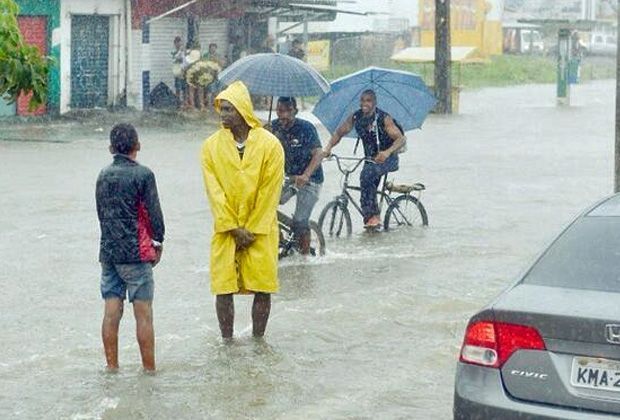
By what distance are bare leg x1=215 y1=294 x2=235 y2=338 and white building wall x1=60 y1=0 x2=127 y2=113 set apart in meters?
23.1

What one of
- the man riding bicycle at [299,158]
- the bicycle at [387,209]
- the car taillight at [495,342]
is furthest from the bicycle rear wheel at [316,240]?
the car taillight at [495,342]

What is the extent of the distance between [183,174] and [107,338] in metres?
12.4

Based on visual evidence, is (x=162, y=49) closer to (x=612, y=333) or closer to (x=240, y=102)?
(x=240, y=102)

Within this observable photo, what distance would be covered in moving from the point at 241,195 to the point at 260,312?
88cm

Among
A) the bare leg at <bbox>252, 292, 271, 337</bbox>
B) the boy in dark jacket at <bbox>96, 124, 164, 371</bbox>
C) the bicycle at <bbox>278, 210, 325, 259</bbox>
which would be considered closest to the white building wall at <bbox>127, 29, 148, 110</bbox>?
the bicycle at <bbox>278, 210, 325, 259</bbox>

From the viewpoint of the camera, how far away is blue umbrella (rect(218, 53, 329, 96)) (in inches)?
492

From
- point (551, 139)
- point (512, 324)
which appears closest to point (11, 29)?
point (512, 324)

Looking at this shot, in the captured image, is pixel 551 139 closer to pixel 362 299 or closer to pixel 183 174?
pixel 183 174

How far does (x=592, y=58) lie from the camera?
74.3 metres

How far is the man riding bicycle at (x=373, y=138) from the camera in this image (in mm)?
14898

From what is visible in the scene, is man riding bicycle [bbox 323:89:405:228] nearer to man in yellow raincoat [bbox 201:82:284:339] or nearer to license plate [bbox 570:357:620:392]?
man in yellow raincoat [bbox 201:82:284:339]

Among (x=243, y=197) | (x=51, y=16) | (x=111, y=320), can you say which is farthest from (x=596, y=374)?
(x=51, y=16)

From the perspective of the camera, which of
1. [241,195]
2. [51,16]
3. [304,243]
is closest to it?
[241,195]

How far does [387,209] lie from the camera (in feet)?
51.3
